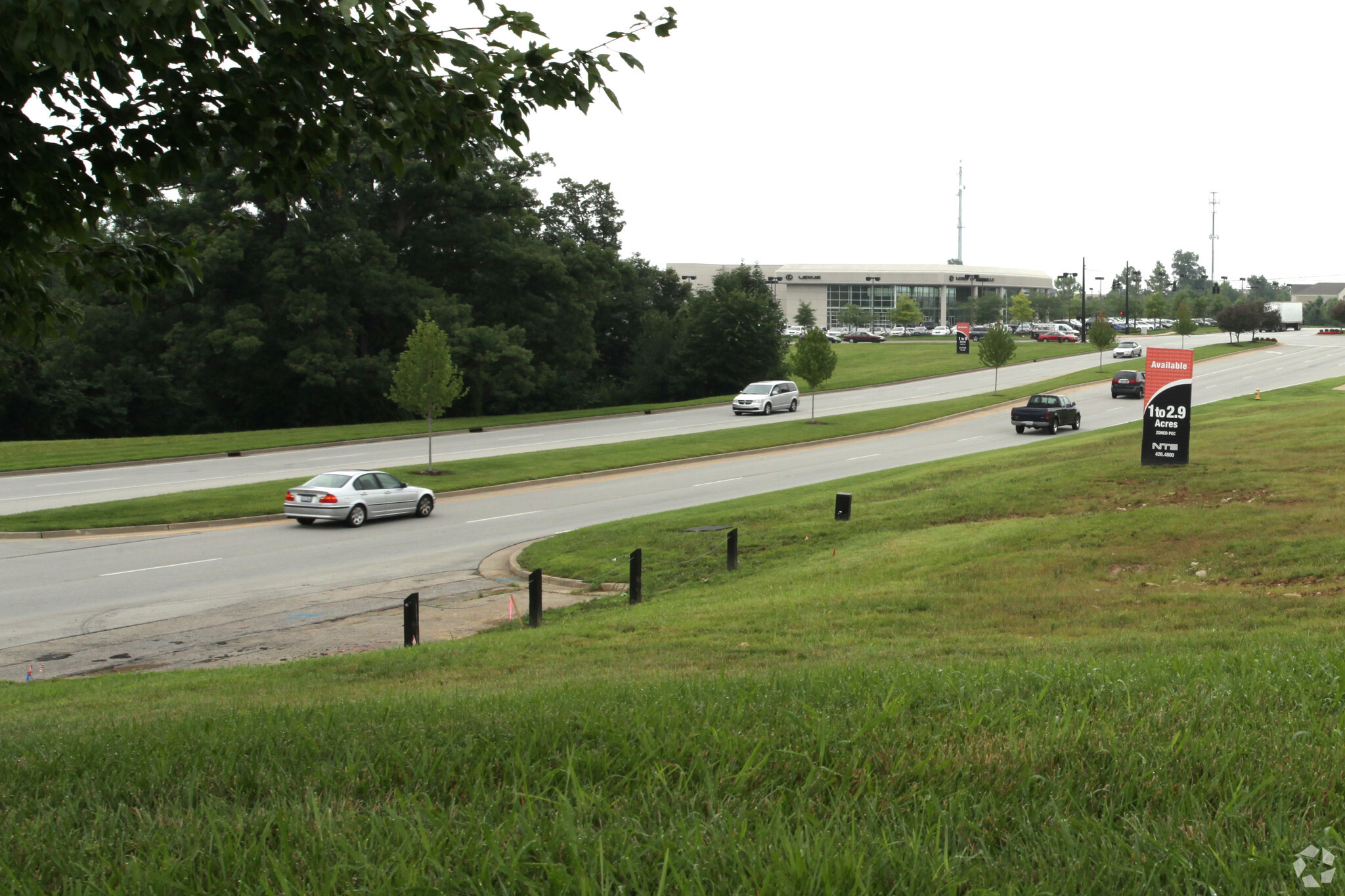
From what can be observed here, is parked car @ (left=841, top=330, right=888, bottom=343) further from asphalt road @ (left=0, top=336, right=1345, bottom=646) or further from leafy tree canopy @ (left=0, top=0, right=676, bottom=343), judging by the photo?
leafy tree canopy @ (left=0, top=0, right=676, bottom=343)

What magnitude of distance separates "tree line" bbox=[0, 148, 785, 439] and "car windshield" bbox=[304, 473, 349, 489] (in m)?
27.5

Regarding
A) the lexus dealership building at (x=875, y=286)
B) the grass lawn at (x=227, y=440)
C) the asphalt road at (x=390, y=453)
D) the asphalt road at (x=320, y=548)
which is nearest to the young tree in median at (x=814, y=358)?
the asphalt road at (x=390, y=453)

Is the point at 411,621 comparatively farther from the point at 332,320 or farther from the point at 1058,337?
the point at 1058,337

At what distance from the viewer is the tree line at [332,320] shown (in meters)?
52.8

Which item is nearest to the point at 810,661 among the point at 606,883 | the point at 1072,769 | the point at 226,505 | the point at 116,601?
the point at 1072,769

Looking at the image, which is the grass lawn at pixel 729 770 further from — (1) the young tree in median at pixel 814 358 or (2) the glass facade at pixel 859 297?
(2) the glass facade at pixel 859 297

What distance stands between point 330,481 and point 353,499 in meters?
0.77

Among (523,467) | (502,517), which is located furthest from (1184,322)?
(502,517)

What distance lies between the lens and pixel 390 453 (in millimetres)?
38250

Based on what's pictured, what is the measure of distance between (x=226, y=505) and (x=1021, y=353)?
241 feet

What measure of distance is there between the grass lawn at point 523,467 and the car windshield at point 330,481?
1.72 meters

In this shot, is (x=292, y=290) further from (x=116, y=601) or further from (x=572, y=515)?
(x=116, y=601)

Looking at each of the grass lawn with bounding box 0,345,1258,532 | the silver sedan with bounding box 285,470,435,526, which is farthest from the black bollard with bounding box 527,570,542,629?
the grass lawn with bounding box 0,345,1258,532

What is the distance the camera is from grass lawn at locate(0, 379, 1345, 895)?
3.05 metres
